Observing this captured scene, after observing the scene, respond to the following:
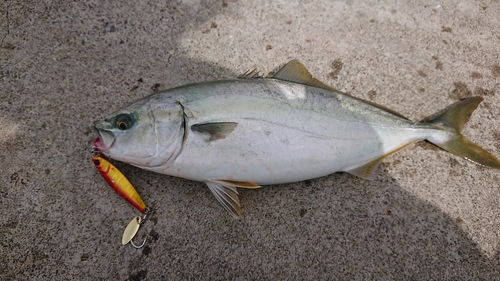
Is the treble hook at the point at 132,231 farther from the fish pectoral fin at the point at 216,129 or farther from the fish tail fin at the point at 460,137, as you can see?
the fish tail fin at the point at 460,137

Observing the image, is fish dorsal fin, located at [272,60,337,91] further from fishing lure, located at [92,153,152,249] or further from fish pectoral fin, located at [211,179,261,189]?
fishing lure, located at [92,153,152,249]

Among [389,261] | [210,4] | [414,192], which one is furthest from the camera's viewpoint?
[210,4]

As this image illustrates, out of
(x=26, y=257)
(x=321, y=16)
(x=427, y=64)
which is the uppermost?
(x=321, y=16)

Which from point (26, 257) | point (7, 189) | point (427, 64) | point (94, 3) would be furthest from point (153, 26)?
point (427, 64)

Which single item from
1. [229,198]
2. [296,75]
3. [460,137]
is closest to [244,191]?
[229,198]

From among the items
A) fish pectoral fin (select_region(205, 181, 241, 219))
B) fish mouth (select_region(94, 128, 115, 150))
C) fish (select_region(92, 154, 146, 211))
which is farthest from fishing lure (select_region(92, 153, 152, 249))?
fish pectoral fin (select_region(205, 181, 241, 219))

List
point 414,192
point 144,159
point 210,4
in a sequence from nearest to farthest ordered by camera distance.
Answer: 1. point 144,159
2. point 414,192
3. point 210,4

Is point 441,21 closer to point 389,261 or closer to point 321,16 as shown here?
point 321,16

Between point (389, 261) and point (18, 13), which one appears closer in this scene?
point (389, 261)

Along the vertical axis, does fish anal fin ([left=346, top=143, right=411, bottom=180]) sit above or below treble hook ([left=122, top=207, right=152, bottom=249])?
above
